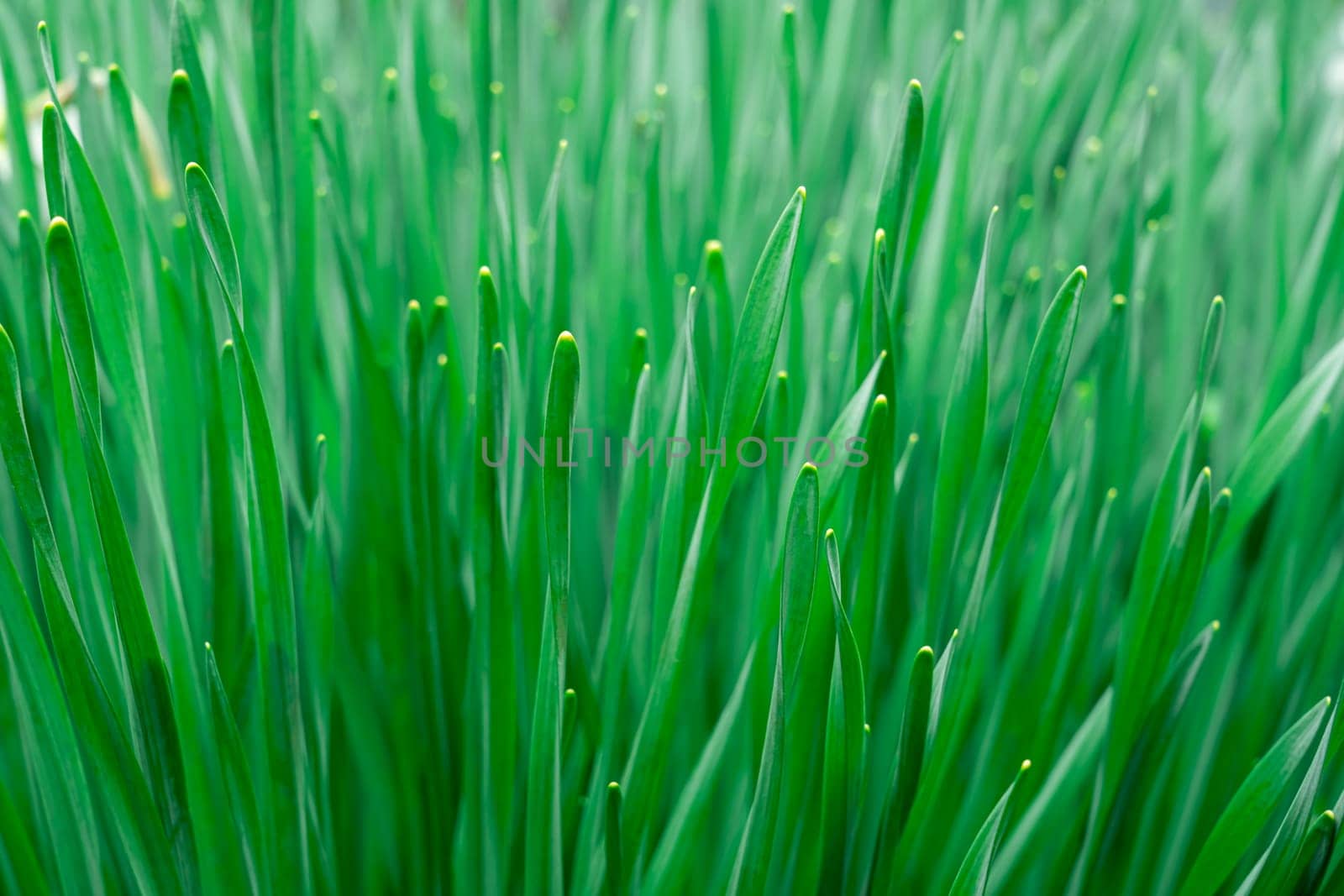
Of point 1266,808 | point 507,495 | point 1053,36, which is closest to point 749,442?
point 507,495

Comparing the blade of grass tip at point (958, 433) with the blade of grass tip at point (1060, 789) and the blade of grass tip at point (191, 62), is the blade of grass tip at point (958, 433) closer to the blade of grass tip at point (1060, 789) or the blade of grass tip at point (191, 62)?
the blade of grass tip at point (1060, 789)

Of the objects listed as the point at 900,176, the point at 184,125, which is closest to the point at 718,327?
the point at 900,176

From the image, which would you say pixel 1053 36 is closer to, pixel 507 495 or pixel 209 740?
pixel 507 495

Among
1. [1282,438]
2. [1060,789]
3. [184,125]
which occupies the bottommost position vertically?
[1060,789]

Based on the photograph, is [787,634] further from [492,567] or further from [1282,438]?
[1282,438]

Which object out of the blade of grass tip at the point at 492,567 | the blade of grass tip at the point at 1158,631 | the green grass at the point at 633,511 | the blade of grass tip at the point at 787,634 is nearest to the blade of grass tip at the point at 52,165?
the green grass at the point at 633,511

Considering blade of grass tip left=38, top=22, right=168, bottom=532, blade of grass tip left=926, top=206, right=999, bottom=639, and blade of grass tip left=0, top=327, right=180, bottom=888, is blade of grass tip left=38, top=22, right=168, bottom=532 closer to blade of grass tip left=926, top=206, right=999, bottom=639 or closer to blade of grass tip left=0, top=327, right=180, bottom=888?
blade of grass tip left=0, top=327, right=180, bottom=888
